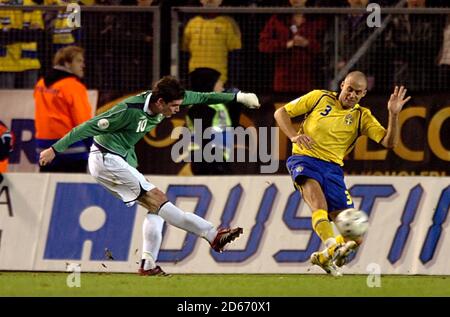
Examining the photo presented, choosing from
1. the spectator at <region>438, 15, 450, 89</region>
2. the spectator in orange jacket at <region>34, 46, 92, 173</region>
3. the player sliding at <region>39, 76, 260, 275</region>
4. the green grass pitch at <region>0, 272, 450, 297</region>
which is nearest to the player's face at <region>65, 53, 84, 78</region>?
the spectator in orange jacket at <region>34, 46, 92, 173</region>

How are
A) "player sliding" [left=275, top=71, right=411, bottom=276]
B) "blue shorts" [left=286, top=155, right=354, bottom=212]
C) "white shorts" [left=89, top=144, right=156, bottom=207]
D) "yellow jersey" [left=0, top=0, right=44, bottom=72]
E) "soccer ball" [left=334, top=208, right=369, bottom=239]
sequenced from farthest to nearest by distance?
"yellow jersey" [left=0, top=0, right=44, bottom=72], "white shorts" [left=89, top=144, right=156, bottom=207], "blue shorts" [left=286, top=155, right=354, bottom=212], "player sliding" [left=275, top=71, right=411, bottom=276], "soccer ball" [left=334, top=208, right=369, bottom=239]

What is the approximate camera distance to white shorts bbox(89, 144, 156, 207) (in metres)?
12.9

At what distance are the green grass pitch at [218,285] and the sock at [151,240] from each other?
8.0 inches

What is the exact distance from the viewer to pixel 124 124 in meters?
12.9

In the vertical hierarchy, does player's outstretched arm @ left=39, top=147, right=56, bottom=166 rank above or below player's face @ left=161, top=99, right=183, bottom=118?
below

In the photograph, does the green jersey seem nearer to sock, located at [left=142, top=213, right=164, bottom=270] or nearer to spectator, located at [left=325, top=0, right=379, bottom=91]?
sock, located at [left=142, top=213, right=164, bottom=270]

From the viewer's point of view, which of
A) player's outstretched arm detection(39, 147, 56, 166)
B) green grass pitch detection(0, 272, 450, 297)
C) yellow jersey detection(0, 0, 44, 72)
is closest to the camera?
green grass pitch detection(0, 272, 450, 297)

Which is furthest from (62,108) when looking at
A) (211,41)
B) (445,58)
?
(445,58)

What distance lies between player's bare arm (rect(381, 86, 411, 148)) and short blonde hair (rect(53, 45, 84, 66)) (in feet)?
13.0

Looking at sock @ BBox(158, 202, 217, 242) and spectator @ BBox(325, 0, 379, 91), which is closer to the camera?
sock @ BBox(158, 202, 217, 242)

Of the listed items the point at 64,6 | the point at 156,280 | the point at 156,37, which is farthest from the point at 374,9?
the point at 156,280

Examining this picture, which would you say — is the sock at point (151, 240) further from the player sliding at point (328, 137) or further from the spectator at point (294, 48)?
the spectator at point (294, 48)

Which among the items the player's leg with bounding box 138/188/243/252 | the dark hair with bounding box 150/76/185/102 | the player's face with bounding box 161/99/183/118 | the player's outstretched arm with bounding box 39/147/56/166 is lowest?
the player's leg with bounding box 138/188/243/252

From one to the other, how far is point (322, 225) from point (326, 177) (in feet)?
1.80
